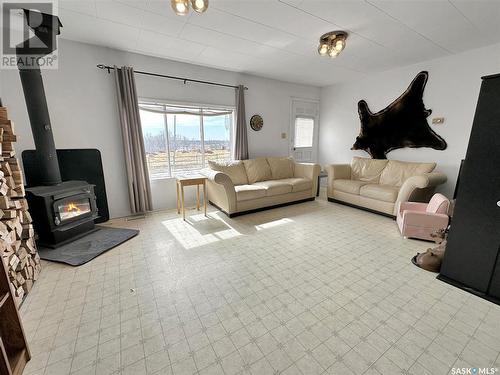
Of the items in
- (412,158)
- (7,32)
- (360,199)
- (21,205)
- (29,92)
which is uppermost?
(7,32)

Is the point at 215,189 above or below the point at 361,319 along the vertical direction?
above

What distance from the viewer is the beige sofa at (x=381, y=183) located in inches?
126

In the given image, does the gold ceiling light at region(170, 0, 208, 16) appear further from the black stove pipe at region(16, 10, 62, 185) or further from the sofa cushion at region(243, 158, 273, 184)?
the sofa cushion at region(243, 158, 273, 184)

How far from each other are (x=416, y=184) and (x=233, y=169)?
2864mm

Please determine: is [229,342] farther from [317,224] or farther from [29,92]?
[29,92]

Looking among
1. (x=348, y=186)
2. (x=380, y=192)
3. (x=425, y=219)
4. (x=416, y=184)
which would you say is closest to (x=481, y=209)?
(x=425, y=219)

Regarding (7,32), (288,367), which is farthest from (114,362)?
(7,32)

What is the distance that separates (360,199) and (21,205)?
14.7 ft

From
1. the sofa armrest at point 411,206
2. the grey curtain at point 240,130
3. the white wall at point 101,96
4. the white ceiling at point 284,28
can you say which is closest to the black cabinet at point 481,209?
the sofa armrest at point 411,206

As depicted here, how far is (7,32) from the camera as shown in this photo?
2.43m

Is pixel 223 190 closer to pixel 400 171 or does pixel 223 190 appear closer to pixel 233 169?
pixel 233 169

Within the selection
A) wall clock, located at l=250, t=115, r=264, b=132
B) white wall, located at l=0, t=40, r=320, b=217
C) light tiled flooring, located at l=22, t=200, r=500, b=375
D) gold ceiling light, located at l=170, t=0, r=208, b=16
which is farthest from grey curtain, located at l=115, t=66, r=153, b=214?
wall clock, located at l=250, t=115, r=264, b=132

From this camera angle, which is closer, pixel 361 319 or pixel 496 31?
pixel 361 319

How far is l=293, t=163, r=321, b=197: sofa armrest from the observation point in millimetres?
4285
